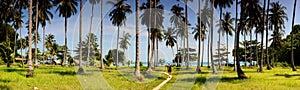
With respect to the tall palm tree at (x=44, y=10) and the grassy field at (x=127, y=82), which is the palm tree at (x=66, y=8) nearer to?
the tall palm tree at (x=44, y=10)

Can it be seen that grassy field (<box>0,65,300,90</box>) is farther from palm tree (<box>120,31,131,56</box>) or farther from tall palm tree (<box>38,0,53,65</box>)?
palm tree (<box>120,31,131,56</box>)

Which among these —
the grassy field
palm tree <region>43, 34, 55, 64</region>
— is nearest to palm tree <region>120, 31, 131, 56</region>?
palm tree <region>43, 34, 55, 64</region>

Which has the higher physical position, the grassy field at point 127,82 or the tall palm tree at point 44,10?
the tall palm tree at point 44,10

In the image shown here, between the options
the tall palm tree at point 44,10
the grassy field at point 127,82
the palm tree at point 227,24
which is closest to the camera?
the grassy field at point 127,82

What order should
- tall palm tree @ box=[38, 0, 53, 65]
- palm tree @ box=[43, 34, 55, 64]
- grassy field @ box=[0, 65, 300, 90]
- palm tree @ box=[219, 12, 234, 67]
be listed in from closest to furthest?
grassy field @ box=[0, 65, 300, 90], tall palm tree @ box=[38, 0, 53, 65], palm tree @ box=[219, 12, 234, 67], palm tree @ box=[43, 34, 55, 64]

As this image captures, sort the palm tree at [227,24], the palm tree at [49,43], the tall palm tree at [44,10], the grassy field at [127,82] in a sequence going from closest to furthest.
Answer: the grassy field at [127,82], the tall palm tree at [44,10], the palm tree at [227,24], the palm tree at [49,43]

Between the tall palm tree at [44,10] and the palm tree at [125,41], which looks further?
the palm tree at [125,41]

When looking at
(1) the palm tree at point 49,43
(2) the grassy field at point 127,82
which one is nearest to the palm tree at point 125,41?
(1) the palm tree at point 49,43

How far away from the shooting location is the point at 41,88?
56.0ft

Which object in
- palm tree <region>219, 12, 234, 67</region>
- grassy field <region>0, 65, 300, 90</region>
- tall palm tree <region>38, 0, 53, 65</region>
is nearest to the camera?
grassy field <region>0, 65, 300, 90</region>

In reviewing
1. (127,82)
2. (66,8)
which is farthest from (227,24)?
(127,82)

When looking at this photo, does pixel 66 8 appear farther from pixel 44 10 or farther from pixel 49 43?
pixel 49 43

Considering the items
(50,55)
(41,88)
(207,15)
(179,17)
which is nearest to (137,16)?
(41,88)

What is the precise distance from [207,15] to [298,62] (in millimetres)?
30914
